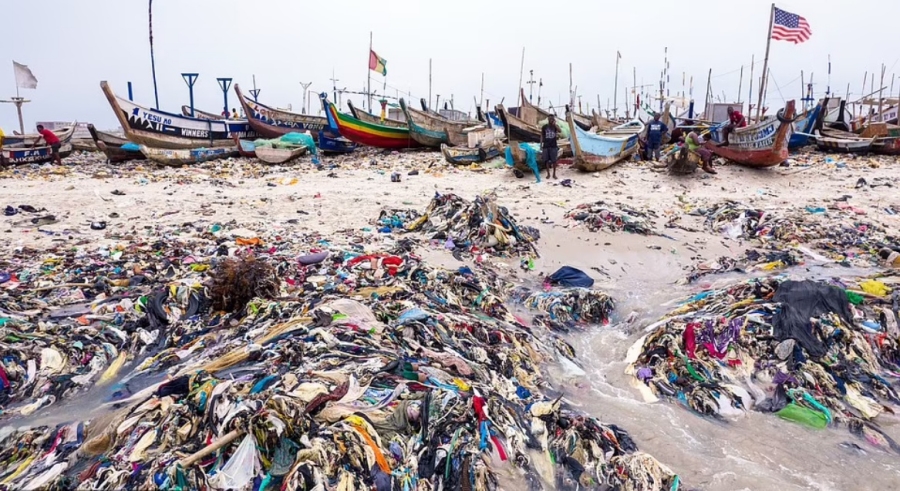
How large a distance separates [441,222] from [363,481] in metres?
5.39

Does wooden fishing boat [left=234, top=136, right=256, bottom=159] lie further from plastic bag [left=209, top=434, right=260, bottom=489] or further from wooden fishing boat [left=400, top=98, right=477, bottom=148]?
plastic bag [left=209, top=434, right=260, bottom=489]

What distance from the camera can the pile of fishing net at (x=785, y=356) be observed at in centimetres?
345

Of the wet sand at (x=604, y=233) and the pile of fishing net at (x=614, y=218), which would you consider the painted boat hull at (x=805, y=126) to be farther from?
the pile of fishing net at (x=614, y=218)

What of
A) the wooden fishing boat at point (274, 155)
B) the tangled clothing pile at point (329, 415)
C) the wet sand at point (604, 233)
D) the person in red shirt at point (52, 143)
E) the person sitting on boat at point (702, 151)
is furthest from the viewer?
the wooden fishing boat at point (274, 155)

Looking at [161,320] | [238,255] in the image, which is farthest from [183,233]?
[161,320]

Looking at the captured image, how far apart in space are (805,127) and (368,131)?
13670mm

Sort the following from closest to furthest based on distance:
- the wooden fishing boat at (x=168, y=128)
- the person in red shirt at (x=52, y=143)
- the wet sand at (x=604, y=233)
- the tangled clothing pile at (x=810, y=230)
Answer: the wet sand at (x=604, y=233) → the tangled clothing pile at (x=810, y=230) → the wooden fishing boat at (x=168, y=128) → the person in red shirt at (x=52, y=143)

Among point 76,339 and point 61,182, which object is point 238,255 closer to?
point 76,339

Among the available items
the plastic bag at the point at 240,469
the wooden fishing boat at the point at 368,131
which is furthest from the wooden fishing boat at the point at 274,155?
the plastic bag at the point at 240,469

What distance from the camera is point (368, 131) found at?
18.0m

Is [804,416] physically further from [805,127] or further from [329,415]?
[805,127]

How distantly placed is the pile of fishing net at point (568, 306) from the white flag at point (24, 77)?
21.7m

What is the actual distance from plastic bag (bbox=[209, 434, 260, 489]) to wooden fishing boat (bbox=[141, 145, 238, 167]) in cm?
1515

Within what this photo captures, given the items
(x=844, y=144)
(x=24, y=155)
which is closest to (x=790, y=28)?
(x=844, y=144)
